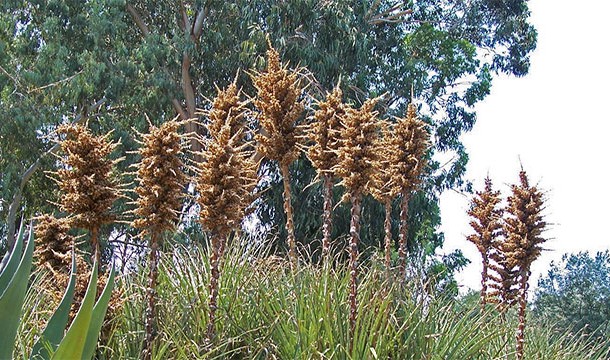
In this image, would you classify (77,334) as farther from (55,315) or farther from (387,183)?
(387,183)

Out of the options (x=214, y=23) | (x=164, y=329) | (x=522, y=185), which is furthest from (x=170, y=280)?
(x=214, y=23)

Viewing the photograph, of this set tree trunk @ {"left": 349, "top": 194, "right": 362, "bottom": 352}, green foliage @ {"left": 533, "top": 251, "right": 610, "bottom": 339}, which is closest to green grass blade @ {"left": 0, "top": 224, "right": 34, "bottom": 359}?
tree trunk @ {"left": 349, "top": 194, "right": 362, "bottom": 352}

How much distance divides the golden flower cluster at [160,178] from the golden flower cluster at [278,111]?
1565mm

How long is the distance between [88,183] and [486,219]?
3457mm

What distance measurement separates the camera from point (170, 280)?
Result: 6.04 metres

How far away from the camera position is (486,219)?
7059 millimetres

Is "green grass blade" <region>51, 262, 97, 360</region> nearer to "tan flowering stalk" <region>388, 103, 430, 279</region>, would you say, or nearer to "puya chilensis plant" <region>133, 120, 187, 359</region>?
"puya chilensis plant" <region>133, 120, 187, 359</region>

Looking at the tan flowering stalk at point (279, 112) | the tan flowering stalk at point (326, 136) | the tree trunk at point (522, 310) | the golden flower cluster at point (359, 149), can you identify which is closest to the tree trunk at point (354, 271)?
the golden flower cluster at point (359, 149)

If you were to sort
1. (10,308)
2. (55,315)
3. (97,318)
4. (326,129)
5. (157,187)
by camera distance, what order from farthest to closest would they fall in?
(326,129), (157,187), (55,315), (97,318), (10,308)

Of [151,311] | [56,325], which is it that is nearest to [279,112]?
[151,311]

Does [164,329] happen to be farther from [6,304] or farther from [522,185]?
[522,185]

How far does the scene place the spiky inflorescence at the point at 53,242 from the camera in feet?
17.5

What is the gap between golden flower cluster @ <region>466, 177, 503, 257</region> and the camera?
22.8ft

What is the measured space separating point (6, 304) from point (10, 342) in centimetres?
15
